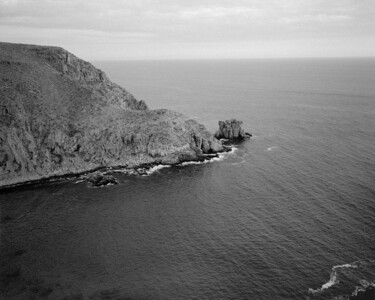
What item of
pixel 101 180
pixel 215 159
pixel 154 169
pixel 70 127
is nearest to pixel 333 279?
pixel 154 169

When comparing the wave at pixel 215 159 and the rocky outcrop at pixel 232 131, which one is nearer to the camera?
the wave at pixel 215 159

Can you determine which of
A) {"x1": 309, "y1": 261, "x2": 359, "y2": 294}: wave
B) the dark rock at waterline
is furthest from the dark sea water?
the dark rock at waterline

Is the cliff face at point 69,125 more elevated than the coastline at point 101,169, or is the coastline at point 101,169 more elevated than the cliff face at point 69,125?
the cliff face at point 69,125

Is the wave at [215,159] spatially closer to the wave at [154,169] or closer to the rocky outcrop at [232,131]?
the wave at [154,169]

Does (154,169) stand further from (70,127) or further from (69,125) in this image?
(69,125)

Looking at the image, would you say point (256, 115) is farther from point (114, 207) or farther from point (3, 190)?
point (3, 190)

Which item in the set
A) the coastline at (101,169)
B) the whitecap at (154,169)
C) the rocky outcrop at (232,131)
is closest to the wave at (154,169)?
the whitecap at (154,169)
